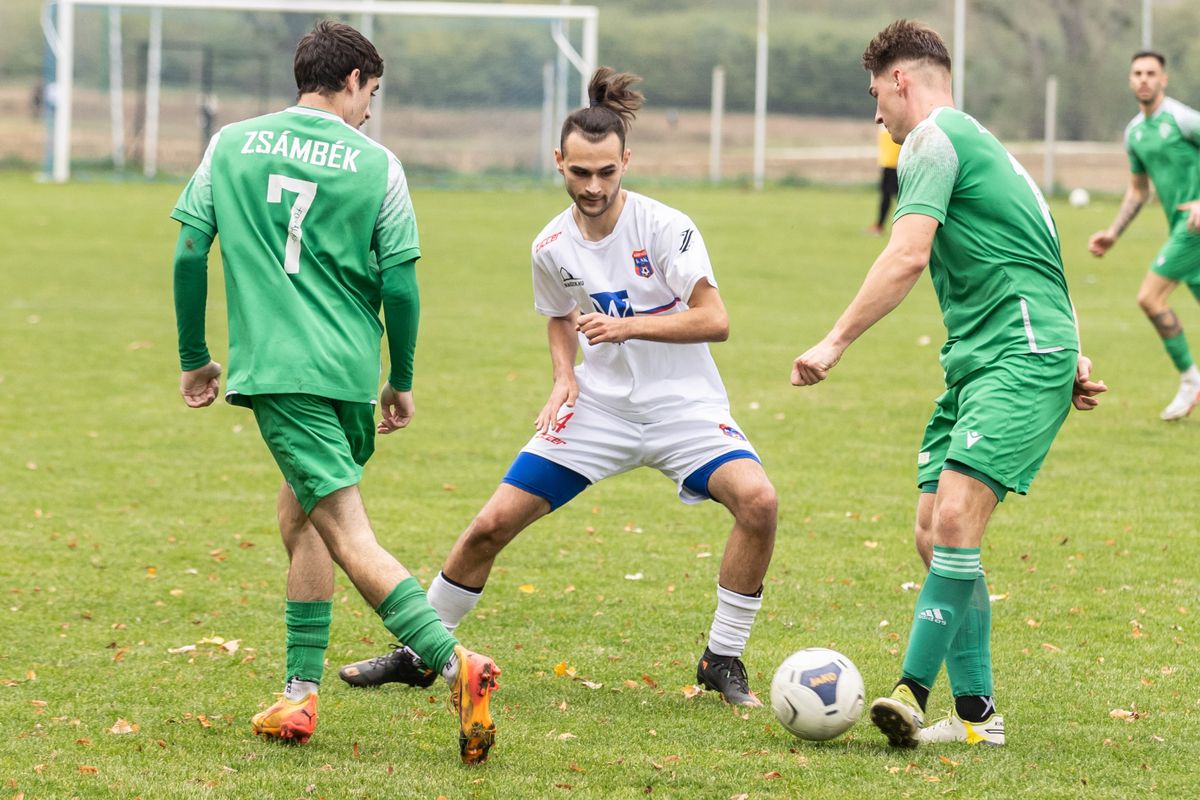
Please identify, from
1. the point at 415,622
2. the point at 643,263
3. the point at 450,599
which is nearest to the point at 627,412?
the point at 643,263

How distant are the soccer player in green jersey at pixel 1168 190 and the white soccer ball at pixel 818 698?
6.73 m

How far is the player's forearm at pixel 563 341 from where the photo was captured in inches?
220

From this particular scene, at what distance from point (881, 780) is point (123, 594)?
361 centimetres

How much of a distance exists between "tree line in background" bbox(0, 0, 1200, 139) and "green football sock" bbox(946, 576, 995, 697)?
101 feet

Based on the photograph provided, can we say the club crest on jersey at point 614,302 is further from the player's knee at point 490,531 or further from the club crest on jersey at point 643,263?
the player's knee at point 490,531

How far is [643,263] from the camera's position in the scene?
539 centimetres

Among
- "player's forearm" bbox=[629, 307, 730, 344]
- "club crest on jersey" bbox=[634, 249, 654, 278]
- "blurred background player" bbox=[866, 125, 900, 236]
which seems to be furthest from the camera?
"blurred background player" bbox=[866, 125, 900, 236]

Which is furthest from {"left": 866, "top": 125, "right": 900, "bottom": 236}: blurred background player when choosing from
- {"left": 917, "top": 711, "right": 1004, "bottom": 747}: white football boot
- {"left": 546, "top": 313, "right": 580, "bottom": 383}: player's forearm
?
{"left": 917, "top": 711, "right": 1004, "bottom": 747}: white football boot

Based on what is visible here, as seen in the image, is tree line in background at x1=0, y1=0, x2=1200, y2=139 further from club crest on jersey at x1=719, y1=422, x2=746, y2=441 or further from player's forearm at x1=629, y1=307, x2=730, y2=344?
player's forearm at x1=629, y1=307, x2=730, y2=344

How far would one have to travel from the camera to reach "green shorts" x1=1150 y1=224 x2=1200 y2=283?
35.4 feet

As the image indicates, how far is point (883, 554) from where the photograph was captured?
7445 millimetres

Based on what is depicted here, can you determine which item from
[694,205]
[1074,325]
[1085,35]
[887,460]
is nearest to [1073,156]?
[1085,35]

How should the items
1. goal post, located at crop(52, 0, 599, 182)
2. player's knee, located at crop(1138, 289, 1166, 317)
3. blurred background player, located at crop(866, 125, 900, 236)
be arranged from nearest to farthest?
1. player's knee, located at crop(1138, 289, 1166, 317)
2. blurred background player, located at crop(866, 125, 900, 236)
3. goal post, located at crop(52, 0, 599, 182)

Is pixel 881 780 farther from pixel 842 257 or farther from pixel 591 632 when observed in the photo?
pixel 842 257
